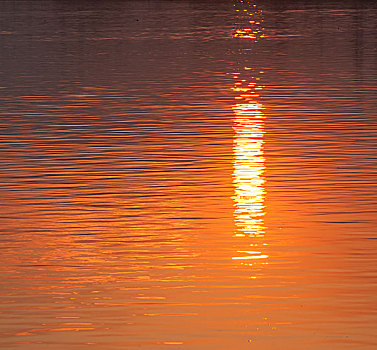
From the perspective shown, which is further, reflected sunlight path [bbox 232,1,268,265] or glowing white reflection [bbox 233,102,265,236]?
glowing white reflection [bbox 233,102,265,236]

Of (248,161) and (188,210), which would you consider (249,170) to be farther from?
(188,210)

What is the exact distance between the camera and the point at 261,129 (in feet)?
73.3

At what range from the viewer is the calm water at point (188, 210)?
32.4 feet

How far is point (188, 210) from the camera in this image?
571 inches

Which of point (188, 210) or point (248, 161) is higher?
point (188, 210)

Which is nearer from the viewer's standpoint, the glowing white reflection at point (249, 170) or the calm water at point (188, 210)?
the calm water at point (188, 210)

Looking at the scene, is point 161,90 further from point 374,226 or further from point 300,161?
point 374,226

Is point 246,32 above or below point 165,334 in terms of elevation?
below

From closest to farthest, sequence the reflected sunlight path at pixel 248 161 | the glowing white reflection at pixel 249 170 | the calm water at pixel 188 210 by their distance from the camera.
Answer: the calm water at pixel 188 210 → the reflected sunlight path at pixel 248 161 → the glowing white reflection at pixel 249 170

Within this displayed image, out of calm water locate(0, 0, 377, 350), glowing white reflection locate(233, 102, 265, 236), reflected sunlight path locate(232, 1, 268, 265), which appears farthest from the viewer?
glowing white reflection locate(233, 102, 265, 236)

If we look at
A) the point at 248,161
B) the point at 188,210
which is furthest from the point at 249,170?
the point at 188,210

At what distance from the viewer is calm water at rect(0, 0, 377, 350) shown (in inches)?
389

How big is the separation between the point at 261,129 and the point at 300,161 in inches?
161

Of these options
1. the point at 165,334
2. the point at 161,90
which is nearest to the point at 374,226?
the point at 165,334
